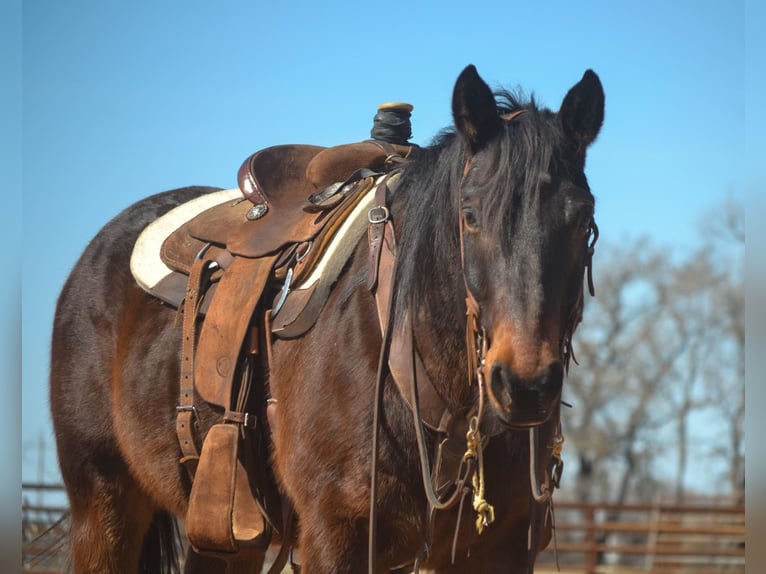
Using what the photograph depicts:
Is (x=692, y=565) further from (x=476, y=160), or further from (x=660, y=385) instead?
(x=660, y=385)

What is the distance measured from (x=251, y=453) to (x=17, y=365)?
1.17m

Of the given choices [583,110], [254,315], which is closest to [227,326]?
[254,315]

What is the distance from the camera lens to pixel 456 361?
3.15 metres

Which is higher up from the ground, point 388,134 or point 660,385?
point 388,134

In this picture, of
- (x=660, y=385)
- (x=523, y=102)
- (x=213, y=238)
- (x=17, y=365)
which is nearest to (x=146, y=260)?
(x=213, y=238)

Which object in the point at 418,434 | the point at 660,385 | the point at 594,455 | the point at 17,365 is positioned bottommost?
the point at 594,455

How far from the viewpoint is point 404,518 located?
318 centimetres

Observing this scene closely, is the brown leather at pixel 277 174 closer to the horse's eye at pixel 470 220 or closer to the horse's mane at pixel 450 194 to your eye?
the horse's mane at pixel 450 194

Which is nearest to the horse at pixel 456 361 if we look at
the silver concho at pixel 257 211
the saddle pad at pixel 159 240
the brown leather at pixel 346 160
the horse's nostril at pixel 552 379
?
the horse's nostril at pixel 552 379

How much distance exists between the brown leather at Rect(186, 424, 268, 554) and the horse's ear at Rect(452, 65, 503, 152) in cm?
145

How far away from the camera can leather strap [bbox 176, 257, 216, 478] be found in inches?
159

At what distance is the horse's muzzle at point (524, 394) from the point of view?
2629mm

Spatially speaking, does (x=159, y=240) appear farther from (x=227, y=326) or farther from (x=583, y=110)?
(x=583, y=110)

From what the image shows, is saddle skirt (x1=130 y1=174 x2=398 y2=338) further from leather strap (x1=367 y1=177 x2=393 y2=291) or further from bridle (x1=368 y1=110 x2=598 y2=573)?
bridle (x1=368 y1=110 x2=598 y2=573)
